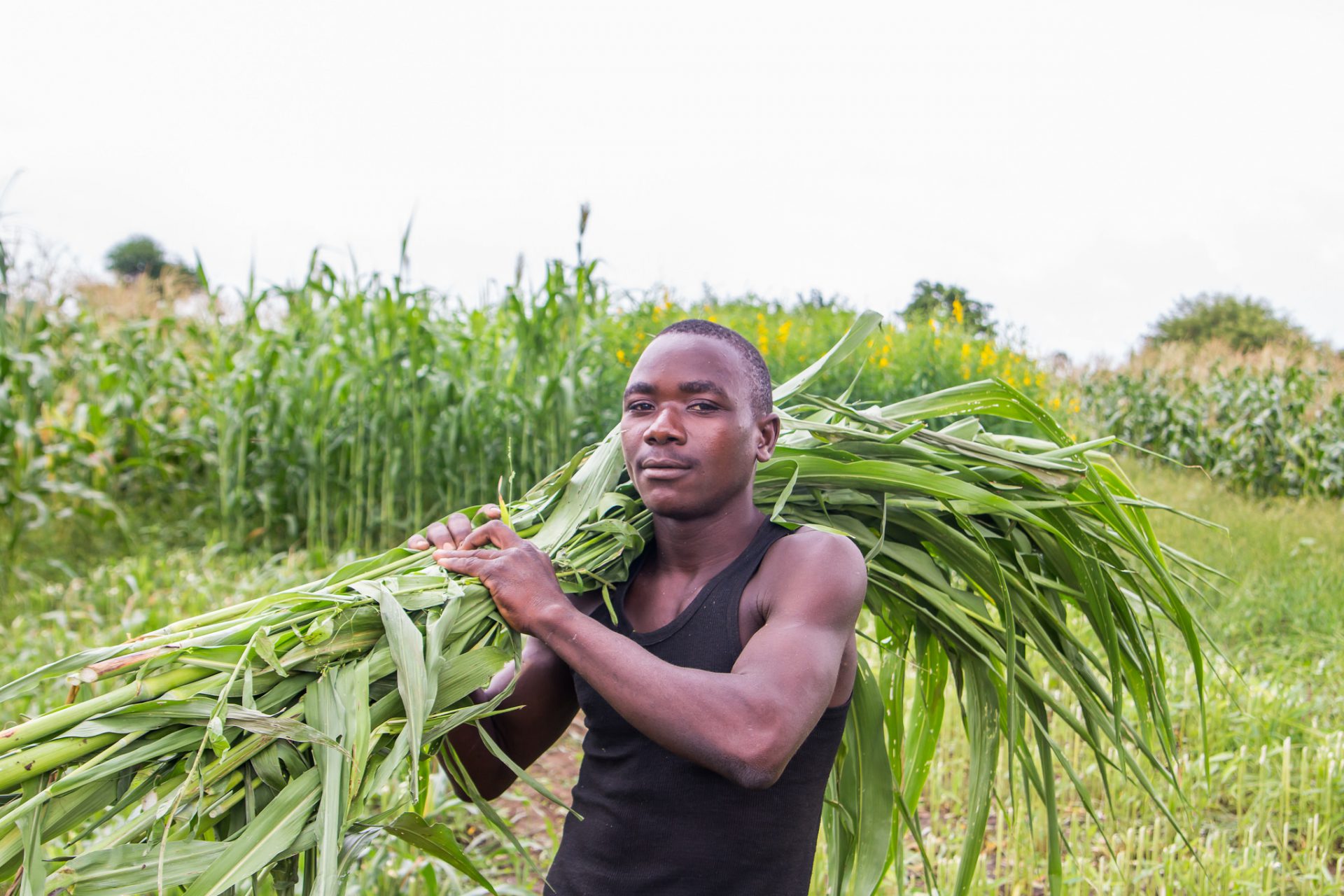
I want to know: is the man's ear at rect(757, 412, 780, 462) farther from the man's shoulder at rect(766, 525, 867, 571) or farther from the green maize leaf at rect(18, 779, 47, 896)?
the green maize leaf at rect(18, 779, 47, 896)

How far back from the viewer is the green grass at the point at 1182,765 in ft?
9.04

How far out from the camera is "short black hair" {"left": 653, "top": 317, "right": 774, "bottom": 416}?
1615 millimetres

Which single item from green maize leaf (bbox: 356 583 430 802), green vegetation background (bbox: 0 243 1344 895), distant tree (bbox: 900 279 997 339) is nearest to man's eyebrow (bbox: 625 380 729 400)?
green maize leaf (bbox: 356 583 430 802)

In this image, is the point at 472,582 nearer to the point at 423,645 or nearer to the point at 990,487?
the point at 423,645

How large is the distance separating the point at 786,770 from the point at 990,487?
0.69m

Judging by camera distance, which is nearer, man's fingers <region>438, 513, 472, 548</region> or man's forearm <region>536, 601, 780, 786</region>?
man's forearm <region>536, 601, 780, 786</region>

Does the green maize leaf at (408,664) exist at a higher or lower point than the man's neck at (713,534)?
lower

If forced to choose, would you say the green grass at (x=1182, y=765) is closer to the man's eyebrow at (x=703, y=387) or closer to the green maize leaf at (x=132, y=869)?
the man's eyebrow at (x=703, y=387)

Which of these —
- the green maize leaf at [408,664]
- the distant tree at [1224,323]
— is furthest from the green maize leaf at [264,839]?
the distant tree at [1224,323]

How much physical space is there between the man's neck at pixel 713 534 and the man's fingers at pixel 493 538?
0.81ft

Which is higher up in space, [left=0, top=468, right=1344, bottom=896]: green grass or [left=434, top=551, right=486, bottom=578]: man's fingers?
[left=434, top=551, right=486, bottom=578]: man's fingers

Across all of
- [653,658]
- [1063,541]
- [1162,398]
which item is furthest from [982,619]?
[1162,398]

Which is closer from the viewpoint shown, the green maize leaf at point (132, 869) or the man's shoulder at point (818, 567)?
the green maize leaf at point (132, 869)

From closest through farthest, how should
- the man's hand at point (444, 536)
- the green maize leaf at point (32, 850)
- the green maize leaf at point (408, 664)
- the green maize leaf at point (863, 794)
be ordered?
the green maize leaf at point (32, 850) < the green maize leaf at point (408, 664) < the man's hand at point (444, 536) < the green maize leaf at point (863, 794)
